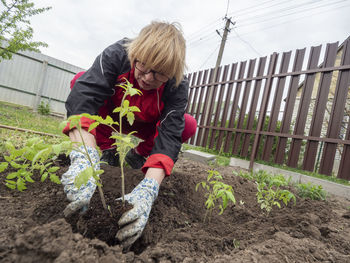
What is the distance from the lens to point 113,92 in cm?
177

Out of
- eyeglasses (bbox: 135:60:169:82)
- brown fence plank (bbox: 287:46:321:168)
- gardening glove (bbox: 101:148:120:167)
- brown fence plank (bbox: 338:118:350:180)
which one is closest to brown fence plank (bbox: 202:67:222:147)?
brown fence plank (bbox: 287:46:321:168)

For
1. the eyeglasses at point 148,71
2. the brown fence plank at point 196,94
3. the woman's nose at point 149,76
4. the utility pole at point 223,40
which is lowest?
the woman's nose at point 149,76

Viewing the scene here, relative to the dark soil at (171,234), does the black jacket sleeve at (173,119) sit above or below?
above

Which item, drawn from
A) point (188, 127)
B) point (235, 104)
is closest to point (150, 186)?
point (188, 127)

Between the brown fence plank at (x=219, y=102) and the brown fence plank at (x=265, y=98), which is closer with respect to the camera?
the brown fence plank at (x=265, y=98)

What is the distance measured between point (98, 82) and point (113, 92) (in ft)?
0.80

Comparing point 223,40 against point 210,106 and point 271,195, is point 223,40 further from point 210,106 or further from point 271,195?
point 271,195

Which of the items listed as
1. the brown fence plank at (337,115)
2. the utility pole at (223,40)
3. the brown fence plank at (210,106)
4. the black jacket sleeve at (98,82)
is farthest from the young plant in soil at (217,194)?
the utility pole at (223,40)

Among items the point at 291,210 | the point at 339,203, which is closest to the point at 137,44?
the point at 291,210

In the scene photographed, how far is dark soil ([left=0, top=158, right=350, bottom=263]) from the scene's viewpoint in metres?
0.68

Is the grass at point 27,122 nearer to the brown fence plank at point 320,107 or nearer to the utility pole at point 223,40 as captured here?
the brown fence plank at point 320,107

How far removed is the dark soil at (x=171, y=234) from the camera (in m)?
0.68

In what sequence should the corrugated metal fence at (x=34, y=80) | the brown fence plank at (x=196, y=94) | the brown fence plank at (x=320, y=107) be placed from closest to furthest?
the brown fence plank at (x=320, y=107)
the brown fence plank at (x=196, y=94)
the corrugated metal fence at (x=34, y=80)

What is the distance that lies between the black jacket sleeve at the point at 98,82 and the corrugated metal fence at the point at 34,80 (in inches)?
364
